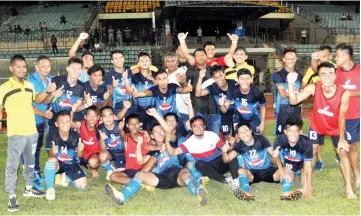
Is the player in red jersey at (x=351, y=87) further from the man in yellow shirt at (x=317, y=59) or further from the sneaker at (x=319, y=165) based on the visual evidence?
the sneaker at (x=319, y=165)

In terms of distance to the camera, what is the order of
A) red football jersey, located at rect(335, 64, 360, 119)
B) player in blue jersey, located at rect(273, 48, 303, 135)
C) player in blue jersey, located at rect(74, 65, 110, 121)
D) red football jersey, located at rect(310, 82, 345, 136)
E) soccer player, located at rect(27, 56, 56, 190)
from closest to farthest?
1. red football jersey, located at rect(310, 82, 345, 136)
2. red football jersey, located at rect(335, 64, 360, 119)
3. soccer player, located at rect(27, 56, 56, 190)
4. player in blue jersey, located at rect(273, 48, 303, 135)
5. player in blue jersey, located at rect(74, 65, 110, 121)

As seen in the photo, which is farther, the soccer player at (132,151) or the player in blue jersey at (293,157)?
the soccer player at (132,151)

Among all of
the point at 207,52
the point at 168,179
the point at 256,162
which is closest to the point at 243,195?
the point at 256,162

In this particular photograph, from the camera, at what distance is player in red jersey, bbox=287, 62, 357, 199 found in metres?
5.73

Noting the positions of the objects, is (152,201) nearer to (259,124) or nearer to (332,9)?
(259,124)

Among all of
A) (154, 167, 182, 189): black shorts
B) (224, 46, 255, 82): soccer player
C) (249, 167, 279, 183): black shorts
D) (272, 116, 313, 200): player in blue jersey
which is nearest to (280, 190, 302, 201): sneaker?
(272, 116, 313, 200): player in blue jersey

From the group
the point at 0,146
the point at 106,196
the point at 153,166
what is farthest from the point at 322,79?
the point at 0,146

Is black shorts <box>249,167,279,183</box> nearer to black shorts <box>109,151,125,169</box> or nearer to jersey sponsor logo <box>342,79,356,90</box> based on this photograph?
jersey sponsor logo <box>342,79,356,90</box>

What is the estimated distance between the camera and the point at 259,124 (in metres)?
7.32

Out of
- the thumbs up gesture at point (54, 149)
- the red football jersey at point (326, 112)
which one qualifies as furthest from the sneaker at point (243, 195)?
the thumbs up gesture at point (54, 149)

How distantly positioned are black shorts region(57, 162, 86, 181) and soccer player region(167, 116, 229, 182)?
1.44 meters

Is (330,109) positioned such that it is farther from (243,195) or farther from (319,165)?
(319,165)

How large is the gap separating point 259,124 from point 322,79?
181 cm

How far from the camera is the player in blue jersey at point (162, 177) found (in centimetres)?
571
